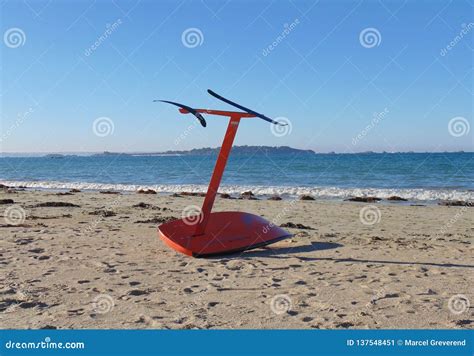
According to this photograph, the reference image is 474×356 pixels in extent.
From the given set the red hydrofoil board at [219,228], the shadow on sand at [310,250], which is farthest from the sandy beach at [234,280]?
the red hydrofoil board at [219,228]

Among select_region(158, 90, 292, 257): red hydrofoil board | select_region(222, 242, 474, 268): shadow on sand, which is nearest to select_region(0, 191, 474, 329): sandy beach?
select_region(222, 242, 474, 268): shadow on sand

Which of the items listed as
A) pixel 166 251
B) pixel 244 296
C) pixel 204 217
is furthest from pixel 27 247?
pixel 244 296

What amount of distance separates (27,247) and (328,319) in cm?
554

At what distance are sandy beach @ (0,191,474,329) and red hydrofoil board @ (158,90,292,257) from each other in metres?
0.23

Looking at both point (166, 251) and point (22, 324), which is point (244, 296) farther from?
point (166, 251)

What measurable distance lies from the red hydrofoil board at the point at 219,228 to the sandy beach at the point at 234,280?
0.23 m

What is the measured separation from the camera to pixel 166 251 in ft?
27.2

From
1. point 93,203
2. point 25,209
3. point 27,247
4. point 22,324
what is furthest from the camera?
point 93,203

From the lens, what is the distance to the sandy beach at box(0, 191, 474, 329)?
4895 mm

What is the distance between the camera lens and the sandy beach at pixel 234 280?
489 centimetres

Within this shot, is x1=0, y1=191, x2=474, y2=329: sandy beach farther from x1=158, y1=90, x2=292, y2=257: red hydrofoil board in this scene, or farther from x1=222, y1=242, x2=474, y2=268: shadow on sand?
x1=158, y1=90, x2=292, y2=257: red hydrofoil board

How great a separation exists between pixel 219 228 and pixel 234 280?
86.8 inches

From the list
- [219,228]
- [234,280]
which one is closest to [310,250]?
[219,228]

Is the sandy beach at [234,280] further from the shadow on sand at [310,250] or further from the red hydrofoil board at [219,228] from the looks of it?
the red hydrofoil board at [219,228]
